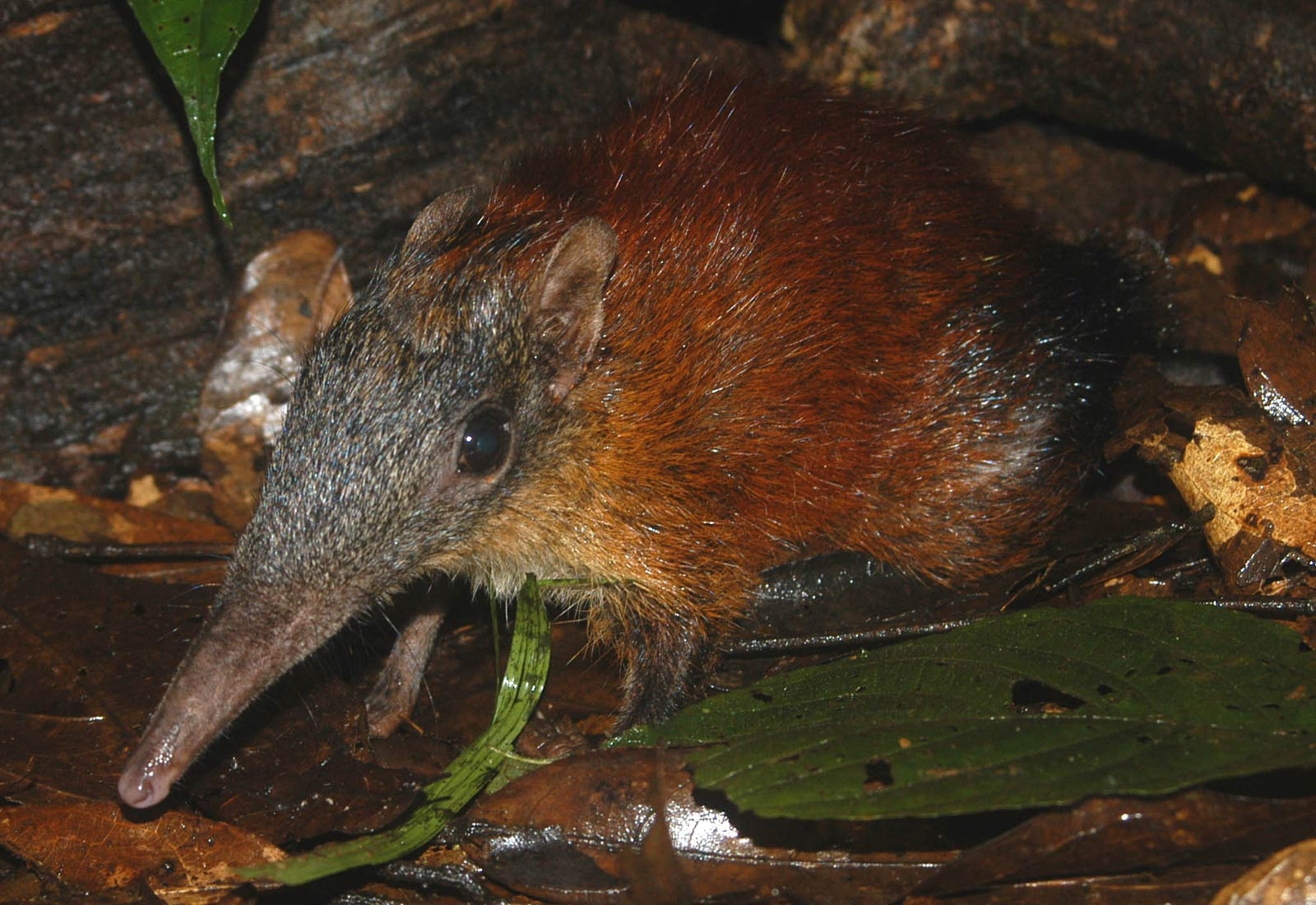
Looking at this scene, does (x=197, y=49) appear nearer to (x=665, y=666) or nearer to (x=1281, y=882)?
(x=665, y=666)

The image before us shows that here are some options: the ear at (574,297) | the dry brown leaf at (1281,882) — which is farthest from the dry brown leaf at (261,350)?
the dry brown leaf at (1281,882)

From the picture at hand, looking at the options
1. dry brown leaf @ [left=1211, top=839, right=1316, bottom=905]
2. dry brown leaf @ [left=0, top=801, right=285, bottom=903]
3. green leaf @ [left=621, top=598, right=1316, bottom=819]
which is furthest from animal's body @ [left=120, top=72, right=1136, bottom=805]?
dry brown leaf @ [left=1211, top=839, right=1316, bottom=905]

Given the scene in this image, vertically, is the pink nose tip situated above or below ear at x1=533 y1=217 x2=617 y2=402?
below

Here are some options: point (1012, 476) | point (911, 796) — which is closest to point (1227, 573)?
point (1012, 476)

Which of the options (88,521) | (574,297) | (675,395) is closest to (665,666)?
(675,395)

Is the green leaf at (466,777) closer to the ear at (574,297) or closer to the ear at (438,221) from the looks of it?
the ear at (574,297)

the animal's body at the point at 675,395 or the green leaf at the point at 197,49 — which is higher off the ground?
the green leaf at the point at 197,49

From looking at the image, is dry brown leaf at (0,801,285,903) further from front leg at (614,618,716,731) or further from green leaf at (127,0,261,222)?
green leaf at (127,0,261,222)
